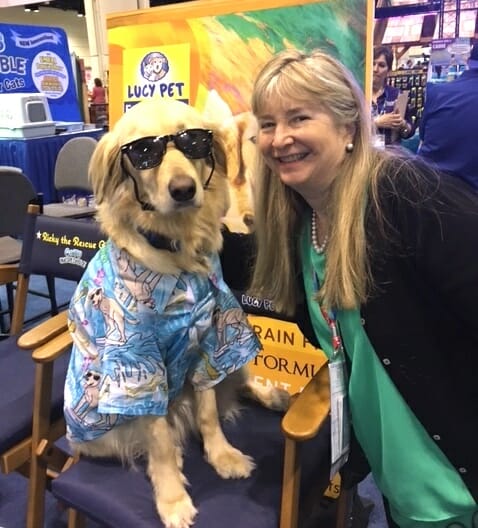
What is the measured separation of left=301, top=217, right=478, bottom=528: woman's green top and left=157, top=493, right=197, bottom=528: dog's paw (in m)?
0.41

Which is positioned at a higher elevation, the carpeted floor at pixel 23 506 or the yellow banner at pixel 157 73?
the yellow banner at pixel 157 73

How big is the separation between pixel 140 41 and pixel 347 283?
56.7 inches

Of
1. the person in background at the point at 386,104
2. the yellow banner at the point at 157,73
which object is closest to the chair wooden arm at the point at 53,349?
the yellow banner at the point at 157,73

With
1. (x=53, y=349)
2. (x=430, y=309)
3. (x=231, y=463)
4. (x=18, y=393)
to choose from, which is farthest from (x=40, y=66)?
(x=430, y=309)

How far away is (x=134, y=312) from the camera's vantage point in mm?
1219

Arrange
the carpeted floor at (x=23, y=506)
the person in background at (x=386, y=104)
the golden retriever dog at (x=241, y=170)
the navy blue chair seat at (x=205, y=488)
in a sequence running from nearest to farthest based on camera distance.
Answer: the navy blue chair seat at (x=205, y=488) → the golden retriever dog at (x=241, y=170) → the carpeted floor at (x=23, y=506) → the person in background at (x=386, y=104)

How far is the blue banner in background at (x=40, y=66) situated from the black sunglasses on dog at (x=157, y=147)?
569 cm

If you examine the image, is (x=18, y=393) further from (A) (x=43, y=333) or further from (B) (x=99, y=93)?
(B) (x=99, y=93)

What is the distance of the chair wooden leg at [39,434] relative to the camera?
146 centimetres

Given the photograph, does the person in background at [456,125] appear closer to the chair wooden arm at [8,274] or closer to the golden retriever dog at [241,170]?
the golden retriever dog at [241,170]

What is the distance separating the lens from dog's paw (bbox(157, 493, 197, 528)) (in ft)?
3.77

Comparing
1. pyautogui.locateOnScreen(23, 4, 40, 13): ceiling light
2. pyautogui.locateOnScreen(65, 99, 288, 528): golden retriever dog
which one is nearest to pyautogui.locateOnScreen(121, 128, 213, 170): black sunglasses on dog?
pyautogui.locateOnScreen(65, 99, 288, 528): golden retriever dog

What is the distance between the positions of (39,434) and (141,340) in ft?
1.75

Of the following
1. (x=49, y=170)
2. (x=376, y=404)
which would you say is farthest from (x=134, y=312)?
(x=49, y=170)
